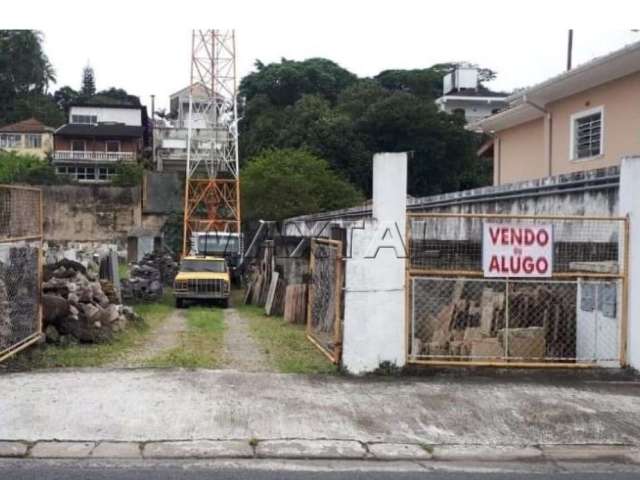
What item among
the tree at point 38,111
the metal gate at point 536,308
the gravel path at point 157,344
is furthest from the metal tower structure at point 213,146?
the tree at point 38,111

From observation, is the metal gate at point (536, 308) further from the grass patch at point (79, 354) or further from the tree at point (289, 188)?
the tree at point (289, 188)

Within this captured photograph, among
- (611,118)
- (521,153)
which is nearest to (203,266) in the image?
(521,153)

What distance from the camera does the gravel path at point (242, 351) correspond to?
10532mm

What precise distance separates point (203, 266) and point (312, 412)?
59.1 feet

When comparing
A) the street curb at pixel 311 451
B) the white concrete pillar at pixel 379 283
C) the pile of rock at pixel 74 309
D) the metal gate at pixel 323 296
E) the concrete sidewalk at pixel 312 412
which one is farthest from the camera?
the pile of rock at pixel 74 309

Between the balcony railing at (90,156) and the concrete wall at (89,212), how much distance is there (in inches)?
782

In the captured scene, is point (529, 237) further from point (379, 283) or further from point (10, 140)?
point (10, 140)

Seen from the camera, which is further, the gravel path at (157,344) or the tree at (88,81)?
the tree at (88,81)

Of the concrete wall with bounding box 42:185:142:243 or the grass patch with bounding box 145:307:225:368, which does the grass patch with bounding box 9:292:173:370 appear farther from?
the concrete wall with bounding box 42:185:142:243

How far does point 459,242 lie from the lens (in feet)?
48.2

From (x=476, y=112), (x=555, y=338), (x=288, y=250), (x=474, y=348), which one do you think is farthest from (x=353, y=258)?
(x=476, y=112)

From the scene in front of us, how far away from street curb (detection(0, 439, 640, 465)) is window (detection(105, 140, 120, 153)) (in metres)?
70.2

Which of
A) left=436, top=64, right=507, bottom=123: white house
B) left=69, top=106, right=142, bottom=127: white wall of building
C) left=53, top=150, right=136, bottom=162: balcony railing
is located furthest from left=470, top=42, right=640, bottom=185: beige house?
left=69, top=106, right=142, bottom=127: white wall of building

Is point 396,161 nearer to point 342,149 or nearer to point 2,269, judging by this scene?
point 2,269
